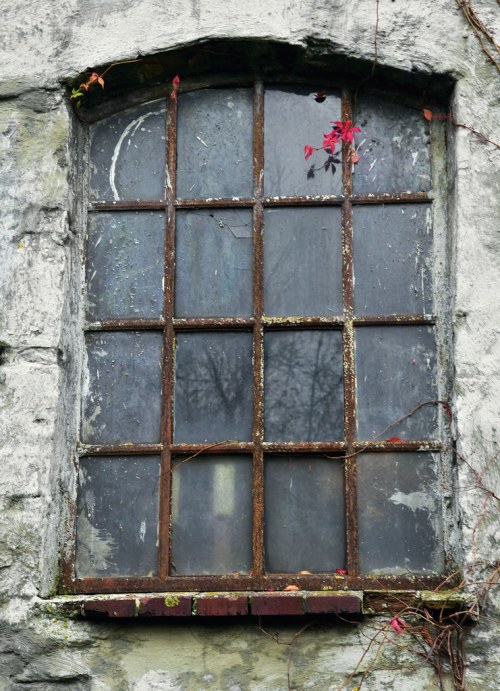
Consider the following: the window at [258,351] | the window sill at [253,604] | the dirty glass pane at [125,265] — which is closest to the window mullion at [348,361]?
the window at [258,351]

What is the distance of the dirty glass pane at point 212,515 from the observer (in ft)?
9.88

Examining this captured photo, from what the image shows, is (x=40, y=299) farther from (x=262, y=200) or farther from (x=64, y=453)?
(x=262, y=200)

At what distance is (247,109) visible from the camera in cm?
338

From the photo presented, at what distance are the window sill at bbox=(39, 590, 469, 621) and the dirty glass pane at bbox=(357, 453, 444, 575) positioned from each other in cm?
14

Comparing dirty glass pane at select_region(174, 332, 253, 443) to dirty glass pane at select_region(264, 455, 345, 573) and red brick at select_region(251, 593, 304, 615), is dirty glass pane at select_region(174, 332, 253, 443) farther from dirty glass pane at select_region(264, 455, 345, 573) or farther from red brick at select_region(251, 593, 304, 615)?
red brick at select_region(251, 593, 304, 615)

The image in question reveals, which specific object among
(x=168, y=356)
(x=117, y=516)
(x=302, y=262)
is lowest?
(x=117, y=516)

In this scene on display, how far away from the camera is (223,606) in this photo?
279 cm

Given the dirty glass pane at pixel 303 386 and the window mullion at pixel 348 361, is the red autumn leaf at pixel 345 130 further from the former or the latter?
the dirty glass pane at pixel 303 386

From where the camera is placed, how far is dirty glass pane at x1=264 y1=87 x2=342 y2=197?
328 cm

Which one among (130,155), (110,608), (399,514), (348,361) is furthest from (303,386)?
(130,155)

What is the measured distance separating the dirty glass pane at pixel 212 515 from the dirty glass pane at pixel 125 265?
23.0 inches

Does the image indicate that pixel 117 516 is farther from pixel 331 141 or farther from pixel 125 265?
pixel 331 141

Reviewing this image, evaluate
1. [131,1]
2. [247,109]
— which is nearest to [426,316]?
[247,109]

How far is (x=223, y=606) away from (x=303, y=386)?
78 centimetres
